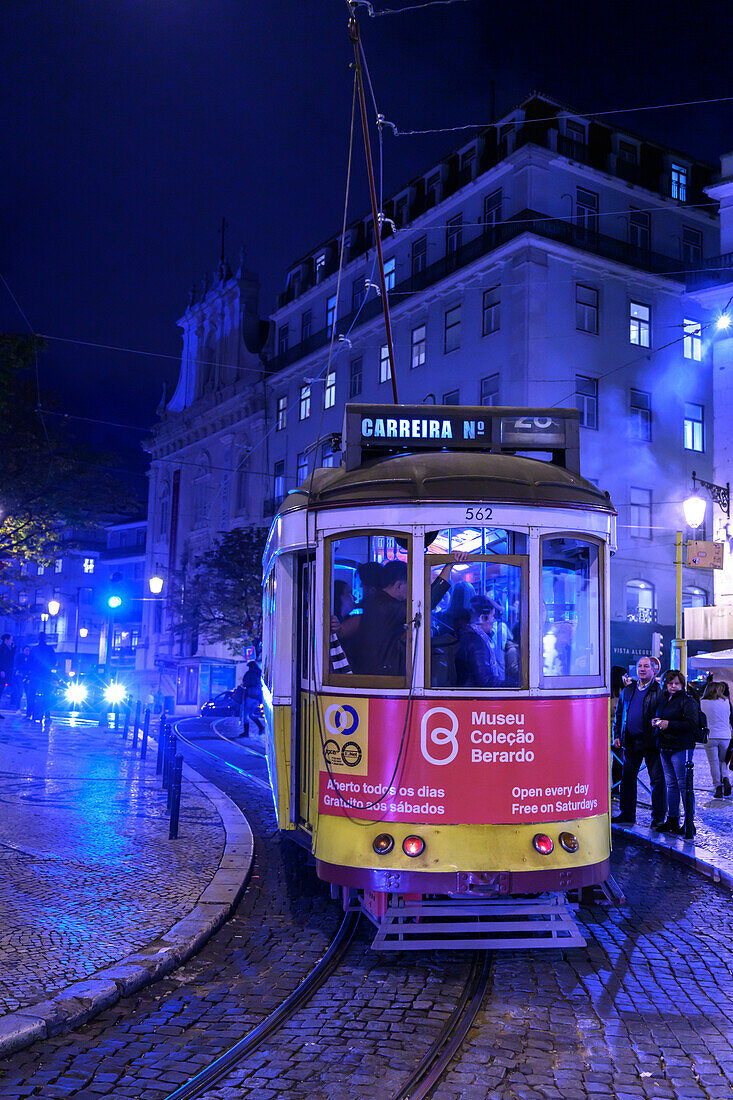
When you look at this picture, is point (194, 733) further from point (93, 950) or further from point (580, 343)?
point (93, 950)

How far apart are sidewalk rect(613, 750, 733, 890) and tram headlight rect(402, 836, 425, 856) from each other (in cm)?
362

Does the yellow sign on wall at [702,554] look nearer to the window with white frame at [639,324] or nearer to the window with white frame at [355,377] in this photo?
the window with white frame at [639,324]

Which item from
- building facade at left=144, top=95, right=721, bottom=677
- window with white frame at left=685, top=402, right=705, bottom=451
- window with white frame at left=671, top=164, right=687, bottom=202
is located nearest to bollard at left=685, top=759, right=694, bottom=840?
building facade at left=144, top=95, right=721, bottom=677

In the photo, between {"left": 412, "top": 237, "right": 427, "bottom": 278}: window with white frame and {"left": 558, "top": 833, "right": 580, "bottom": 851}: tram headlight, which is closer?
{"left": 558, "top": 833, "right": 580, "bottom": 851}: tram headlight

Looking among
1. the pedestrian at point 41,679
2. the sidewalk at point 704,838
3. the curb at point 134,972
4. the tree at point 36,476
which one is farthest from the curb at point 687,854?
the tree at point 36,476

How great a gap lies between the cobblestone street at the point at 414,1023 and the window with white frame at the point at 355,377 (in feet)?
111

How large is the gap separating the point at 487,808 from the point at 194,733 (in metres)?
19.9

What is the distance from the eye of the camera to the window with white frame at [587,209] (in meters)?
32.7

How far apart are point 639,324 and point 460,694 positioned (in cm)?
3000

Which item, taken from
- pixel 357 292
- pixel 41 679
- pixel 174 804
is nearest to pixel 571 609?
pixel 174 804

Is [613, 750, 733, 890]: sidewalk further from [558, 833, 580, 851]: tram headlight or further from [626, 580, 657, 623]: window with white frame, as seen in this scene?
[626, 580, 657, 623]: window with white frame

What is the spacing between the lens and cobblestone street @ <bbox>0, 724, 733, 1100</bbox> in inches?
179

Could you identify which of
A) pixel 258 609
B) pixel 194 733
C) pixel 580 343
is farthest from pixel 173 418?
pixel 194 733

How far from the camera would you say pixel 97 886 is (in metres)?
7.81
